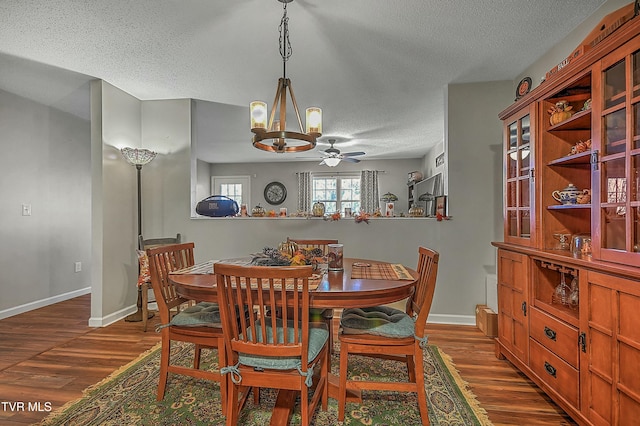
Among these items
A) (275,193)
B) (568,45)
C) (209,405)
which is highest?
(568,45)

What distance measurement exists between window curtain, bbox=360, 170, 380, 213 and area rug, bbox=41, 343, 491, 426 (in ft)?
19.2

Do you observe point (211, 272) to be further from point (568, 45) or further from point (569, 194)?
point (568, 45)

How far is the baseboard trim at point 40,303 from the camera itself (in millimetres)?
3564

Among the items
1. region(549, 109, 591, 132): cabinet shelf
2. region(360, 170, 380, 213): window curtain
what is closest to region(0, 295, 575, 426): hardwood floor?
region(549, 109, 591, 132): cabinet shelf

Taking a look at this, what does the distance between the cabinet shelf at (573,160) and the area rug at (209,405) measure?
155 centimetres

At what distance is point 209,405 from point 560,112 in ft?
9.12

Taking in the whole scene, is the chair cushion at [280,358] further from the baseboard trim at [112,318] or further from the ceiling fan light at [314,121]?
the baseboard trim at [112,318]

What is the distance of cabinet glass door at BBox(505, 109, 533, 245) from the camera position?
2.25 metres

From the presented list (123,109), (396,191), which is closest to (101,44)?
(123,109)

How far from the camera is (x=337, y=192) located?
27.0 feet

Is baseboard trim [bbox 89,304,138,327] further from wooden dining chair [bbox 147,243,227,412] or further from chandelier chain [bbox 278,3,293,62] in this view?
chandelier chain [bbox 278,3,293,62]

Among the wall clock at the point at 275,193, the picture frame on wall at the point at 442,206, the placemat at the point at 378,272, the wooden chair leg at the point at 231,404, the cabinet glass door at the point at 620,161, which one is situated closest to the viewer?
the cabinet glass door at the point at 620,161

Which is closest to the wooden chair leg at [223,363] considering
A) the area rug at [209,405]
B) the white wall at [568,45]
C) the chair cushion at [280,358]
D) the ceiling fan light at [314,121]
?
the area rug at [209,405]

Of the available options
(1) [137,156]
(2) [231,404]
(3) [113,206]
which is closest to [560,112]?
(2) [231,404]
